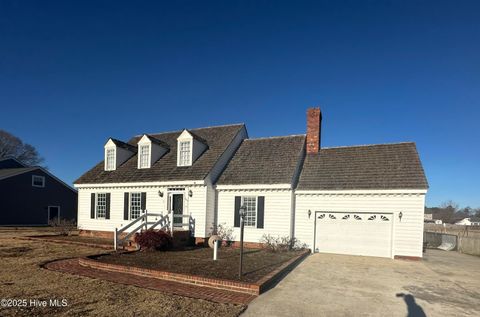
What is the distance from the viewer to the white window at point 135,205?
18.3 m

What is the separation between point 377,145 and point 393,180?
3.25 meters

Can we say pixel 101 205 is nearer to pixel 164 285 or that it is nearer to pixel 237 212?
pixel 237 212

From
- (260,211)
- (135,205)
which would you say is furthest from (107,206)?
(260,211)

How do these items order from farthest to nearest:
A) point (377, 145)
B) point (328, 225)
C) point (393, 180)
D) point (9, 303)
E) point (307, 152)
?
point (307, 152), point (377, 145), point (328, 225), point (393, 180), point (9, 303)

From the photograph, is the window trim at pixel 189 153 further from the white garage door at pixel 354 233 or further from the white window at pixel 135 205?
the white garage door at pixel 354 233

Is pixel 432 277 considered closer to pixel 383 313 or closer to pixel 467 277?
pixel 467 277

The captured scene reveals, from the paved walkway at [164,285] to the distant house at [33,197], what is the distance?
75.6ft

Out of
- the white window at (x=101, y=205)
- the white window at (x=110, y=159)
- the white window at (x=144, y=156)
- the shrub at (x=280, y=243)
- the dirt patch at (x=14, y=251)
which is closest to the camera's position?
the dirt patch at (x=14, y=251)

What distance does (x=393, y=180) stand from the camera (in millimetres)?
14203

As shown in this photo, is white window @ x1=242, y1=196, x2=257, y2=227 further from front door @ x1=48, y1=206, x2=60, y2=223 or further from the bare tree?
the bare tree

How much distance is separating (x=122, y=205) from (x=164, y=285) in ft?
38.9

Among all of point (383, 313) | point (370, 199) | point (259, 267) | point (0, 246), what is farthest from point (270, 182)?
point (0, 246)

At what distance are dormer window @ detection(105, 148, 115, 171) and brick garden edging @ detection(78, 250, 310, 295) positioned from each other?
10943 millimetres

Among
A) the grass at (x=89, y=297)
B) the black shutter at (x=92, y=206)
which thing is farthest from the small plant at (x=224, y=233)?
the black shutter at (x=92, y=206)
